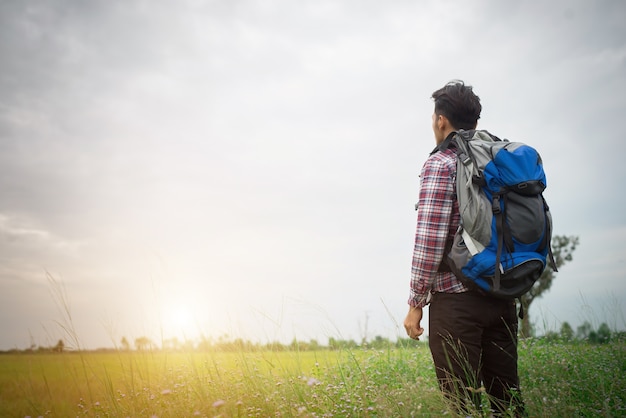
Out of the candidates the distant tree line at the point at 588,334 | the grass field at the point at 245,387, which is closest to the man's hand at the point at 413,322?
the grass field at the point at 245,387

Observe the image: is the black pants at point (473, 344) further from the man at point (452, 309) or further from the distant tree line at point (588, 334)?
the distant tree line at point (588, 334)

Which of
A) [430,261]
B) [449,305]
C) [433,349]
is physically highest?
[430,261]

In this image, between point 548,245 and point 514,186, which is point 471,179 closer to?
point 514,186

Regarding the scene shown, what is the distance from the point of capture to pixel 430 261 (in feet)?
9.95

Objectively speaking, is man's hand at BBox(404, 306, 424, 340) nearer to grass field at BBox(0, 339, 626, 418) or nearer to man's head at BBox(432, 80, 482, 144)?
grass field at BBox(0, 339, 626, 418)

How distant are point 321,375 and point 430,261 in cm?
320

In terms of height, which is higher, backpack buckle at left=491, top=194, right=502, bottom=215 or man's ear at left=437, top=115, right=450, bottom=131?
man's ear at left=437, top=115, right=450, bottom=131

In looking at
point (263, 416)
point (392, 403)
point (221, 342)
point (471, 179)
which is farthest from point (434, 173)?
point (221, 342)

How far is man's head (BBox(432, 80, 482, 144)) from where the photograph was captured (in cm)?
330

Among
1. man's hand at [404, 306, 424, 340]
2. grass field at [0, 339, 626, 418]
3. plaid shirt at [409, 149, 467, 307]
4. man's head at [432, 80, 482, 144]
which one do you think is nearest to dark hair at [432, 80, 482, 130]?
man's head at [432, 80, 482, 144]

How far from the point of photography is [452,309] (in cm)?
298

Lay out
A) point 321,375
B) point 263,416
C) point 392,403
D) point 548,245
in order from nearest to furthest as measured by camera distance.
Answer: point 548,245 → point 392,403 → point 263,416 → point 321,375

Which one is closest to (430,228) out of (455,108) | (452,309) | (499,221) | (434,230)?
(434,230)

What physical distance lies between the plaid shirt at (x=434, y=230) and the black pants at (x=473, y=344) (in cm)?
10
